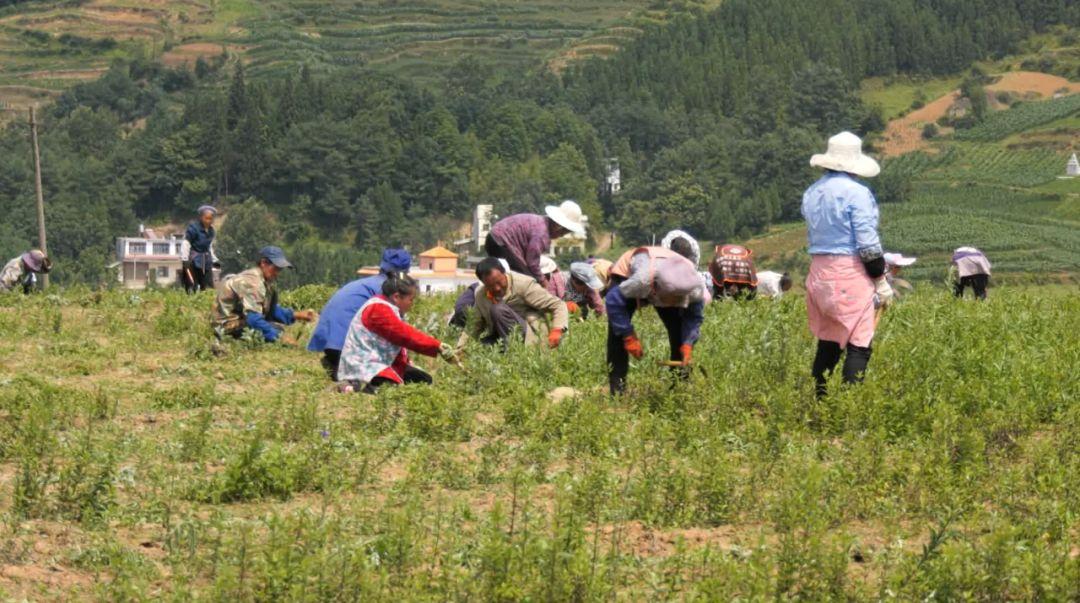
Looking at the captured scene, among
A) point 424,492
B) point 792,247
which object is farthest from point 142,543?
point 792,247

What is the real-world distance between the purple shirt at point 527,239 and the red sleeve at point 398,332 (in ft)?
5.81

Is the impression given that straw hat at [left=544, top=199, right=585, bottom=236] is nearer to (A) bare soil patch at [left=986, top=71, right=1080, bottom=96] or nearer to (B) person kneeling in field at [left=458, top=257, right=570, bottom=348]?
(B) person kneeling in field at [left=458, top=257, right=570, bottom=348]

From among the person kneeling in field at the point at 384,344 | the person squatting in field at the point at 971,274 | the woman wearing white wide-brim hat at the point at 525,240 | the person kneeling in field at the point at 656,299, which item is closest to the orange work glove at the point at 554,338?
the person kneeling in field at the point at 384,344

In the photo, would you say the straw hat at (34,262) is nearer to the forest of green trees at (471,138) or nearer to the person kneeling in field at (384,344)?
the person kneeling in field at (384,344)

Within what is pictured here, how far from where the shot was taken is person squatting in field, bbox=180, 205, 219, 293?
57.7 ft

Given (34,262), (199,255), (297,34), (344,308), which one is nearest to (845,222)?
(344,308)

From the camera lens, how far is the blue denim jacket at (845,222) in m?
8.94

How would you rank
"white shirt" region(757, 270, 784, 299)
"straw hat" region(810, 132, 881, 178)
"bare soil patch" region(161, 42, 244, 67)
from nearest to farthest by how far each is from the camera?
"straw hat" region(810, 132, 881, 178), "white shirt" region(757, 270, 784, 299), "bare soil patch" region(161, 42, 244, 67)

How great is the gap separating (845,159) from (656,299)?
1.38 metres

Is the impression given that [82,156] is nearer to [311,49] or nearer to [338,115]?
[338,115]

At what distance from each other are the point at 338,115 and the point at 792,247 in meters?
42.9

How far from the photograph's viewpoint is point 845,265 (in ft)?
29.5

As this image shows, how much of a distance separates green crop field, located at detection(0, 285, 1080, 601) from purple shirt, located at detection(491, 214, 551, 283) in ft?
3.84

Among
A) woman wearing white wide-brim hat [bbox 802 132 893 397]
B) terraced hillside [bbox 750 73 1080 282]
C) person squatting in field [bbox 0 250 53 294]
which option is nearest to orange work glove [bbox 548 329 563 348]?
woman wearing white wide-brim hat [bbox 802 132 893 397]
